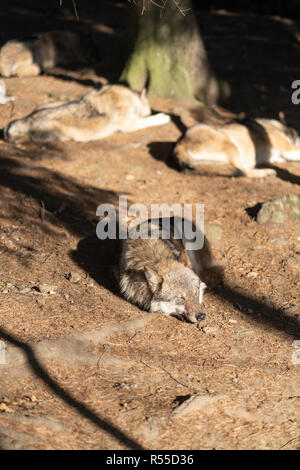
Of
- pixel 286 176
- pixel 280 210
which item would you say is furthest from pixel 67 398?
pixel 286 176

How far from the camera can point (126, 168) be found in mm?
9445

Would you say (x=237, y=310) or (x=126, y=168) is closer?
(x=237, y=310)

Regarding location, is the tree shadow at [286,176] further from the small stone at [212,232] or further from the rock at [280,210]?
the small stone at [212,232]

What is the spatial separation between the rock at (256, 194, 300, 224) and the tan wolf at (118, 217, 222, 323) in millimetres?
1601

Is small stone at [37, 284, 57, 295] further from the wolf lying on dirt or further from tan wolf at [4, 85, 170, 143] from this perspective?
tan wolf at [4, 85, 170, 143]

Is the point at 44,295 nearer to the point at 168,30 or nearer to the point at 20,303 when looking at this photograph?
the point at 20,303

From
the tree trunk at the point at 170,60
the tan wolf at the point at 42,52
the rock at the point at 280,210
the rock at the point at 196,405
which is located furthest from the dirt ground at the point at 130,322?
the tan wolf at the point at 42,52

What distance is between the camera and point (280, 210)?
7941 millimetres

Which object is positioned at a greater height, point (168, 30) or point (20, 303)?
point (168, 30)

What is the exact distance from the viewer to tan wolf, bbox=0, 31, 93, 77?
1383 centimetres

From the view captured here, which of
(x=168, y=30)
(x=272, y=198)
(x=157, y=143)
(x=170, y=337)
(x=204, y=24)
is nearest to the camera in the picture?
(x=170, y=337)

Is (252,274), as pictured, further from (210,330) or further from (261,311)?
(210,330)

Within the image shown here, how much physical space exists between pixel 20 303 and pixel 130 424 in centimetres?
200
